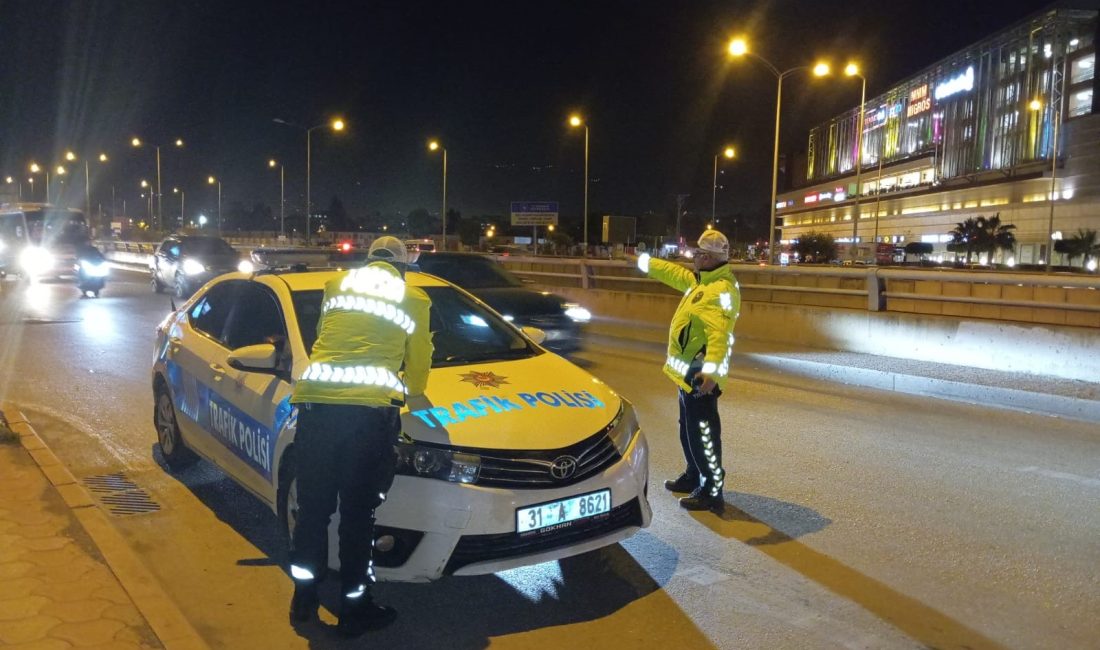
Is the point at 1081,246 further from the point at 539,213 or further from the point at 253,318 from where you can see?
the point at 253,318

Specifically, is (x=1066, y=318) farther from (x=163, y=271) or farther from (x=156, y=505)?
(x=163, y=271)

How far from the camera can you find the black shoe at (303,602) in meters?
4.01

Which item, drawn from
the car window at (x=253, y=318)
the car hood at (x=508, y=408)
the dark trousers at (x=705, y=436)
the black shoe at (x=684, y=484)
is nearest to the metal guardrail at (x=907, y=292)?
the black shoe at (x=684, y=484)

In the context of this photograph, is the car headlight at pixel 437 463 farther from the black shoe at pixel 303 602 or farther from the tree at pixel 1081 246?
the tree at pixel 1081 246

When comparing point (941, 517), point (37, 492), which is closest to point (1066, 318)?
point (941, 517)

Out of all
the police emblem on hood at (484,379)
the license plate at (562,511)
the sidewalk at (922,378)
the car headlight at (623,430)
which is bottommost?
the sidewalk at (922,378)

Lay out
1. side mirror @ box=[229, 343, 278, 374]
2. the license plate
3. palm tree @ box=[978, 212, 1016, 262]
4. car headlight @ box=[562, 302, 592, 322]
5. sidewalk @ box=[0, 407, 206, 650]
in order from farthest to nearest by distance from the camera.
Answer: palm tree @ box=[978, 212, 1016, 262] < car headlight @ box=[562, 302, 592, 322] < side mirror @ box=[229, 343, 278, 374] < the license plate < sidewalk @ box=[0, 407, 206, 650]

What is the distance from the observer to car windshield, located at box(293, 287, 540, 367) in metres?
5.14

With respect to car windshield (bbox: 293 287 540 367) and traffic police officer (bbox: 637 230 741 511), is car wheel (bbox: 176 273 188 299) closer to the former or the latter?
car windshield (bbox: 293 287 540 367)

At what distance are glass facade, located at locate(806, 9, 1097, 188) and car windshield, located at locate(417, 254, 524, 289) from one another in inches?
2060

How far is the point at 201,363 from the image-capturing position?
5852mm

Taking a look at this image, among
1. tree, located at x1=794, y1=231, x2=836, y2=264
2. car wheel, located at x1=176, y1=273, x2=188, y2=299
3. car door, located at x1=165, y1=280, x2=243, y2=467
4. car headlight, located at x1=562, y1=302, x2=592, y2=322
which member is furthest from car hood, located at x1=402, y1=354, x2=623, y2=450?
tree, located at x1=794, y1=231, x2=836, y2=264

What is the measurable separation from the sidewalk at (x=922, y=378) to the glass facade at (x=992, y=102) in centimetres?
5116

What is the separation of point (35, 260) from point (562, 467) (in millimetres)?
26992
